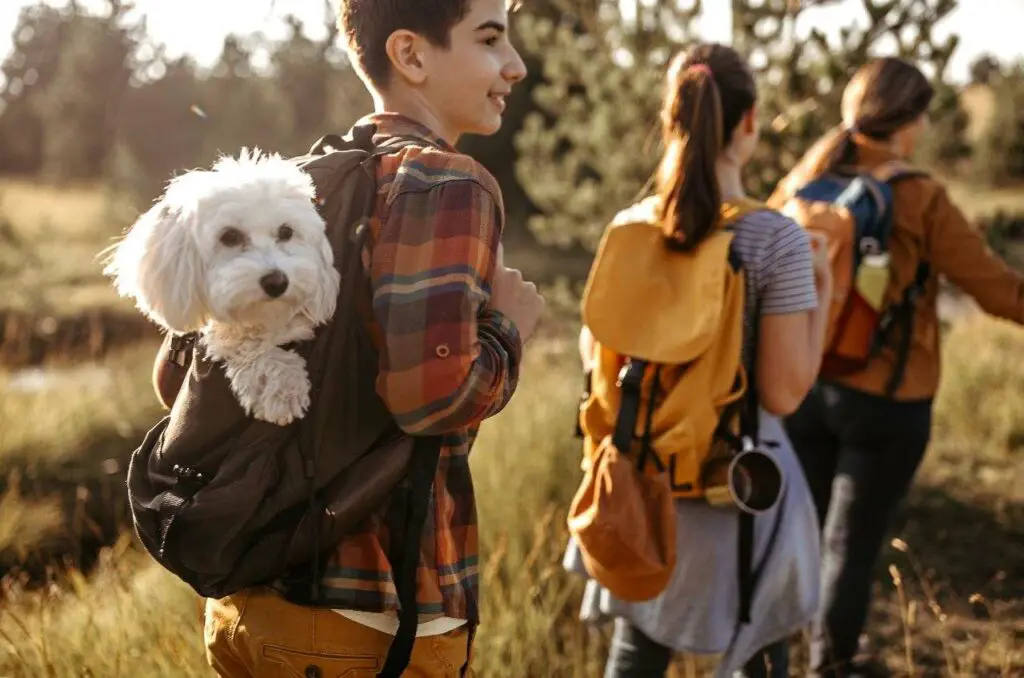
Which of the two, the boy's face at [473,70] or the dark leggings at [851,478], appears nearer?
the boy's face at [473,70]

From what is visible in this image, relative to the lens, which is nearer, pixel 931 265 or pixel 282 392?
pixel 282 392

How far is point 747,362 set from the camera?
2.23 meters

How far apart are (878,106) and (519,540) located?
2056mm

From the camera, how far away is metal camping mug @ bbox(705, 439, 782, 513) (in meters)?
2.16

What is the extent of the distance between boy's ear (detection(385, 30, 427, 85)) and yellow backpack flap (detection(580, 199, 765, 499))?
886mm

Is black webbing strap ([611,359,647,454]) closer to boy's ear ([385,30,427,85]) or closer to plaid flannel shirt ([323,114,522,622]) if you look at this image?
plaid flannel shirt ([323,114,522,622])

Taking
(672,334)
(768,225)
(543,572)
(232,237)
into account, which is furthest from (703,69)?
(543,572)

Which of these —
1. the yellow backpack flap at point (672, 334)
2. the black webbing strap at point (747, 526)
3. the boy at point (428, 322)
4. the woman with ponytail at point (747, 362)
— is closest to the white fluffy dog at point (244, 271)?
the boy at point (428, 322)

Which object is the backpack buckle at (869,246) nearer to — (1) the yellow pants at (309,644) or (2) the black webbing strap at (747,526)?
(2) the black webbing strap at (747,526)

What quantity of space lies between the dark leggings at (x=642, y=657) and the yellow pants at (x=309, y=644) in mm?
1010

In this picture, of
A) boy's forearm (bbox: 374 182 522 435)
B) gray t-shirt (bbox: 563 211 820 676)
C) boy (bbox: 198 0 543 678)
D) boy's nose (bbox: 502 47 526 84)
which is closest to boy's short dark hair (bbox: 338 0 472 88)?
boy (bbox: 198 0 543 678)

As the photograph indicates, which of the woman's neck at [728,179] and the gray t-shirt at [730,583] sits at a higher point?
the woman's neck at [728,179]

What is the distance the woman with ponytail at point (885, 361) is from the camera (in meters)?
2.89

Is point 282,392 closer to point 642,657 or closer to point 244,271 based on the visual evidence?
point 244,271
